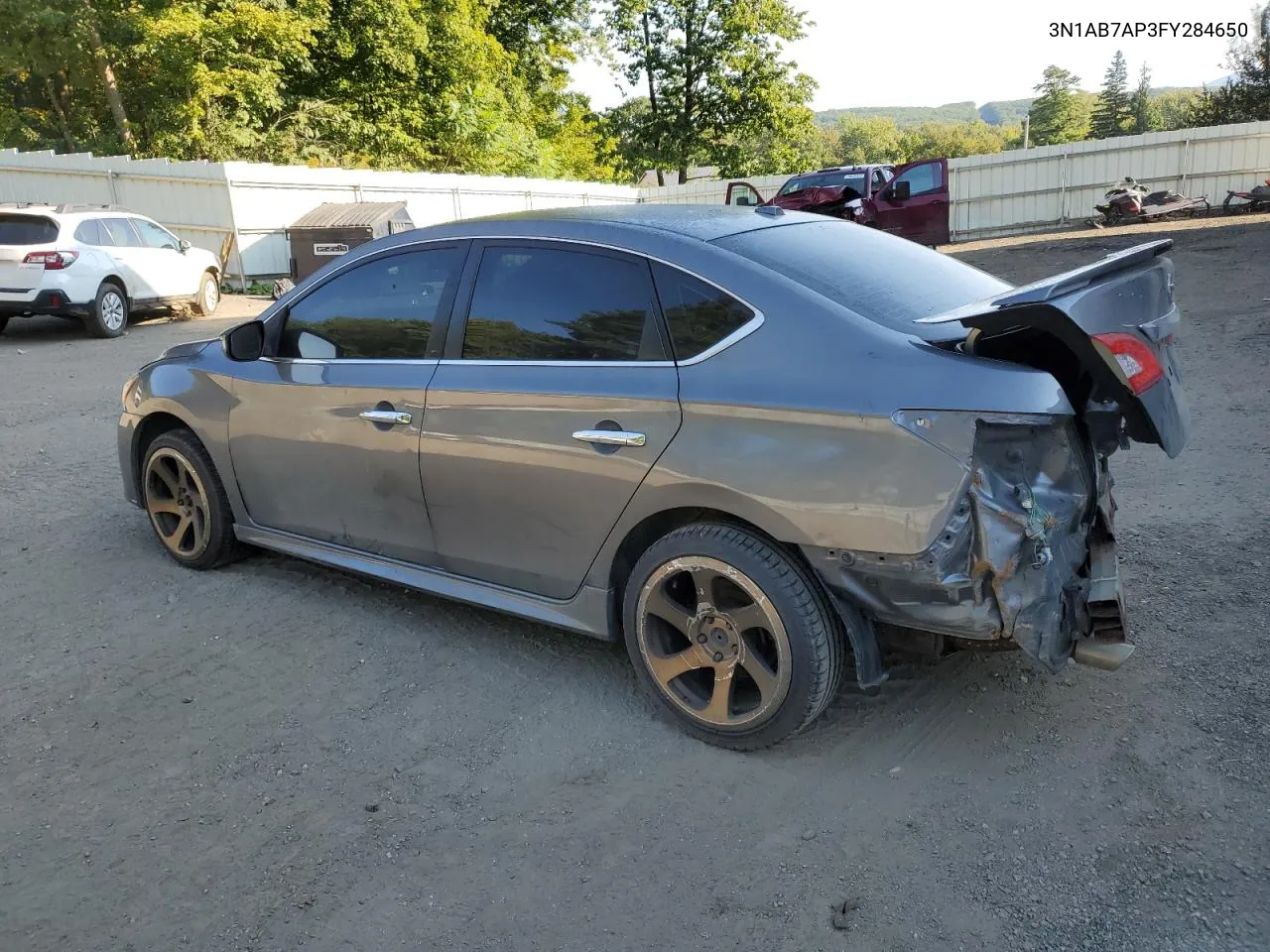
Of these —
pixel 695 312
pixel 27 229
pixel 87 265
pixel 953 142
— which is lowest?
pixel 695 312

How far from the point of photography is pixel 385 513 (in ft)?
13.0

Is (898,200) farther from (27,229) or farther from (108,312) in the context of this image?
(27,229)

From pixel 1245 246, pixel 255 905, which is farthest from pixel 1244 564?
pixel 1245 246

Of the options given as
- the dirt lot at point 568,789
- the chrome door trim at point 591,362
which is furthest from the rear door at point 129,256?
the chrome door trim at point 591,362

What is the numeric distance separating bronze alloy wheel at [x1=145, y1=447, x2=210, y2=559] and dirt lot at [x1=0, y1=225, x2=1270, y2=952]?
1.05 ft

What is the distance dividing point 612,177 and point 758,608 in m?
43.7

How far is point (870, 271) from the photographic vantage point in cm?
341

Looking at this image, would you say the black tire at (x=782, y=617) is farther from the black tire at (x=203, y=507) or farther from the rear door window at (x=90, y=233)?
the rear door window at (x=90, y=233)

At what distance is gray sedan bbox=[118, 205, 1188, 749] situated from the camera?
2.79 metres

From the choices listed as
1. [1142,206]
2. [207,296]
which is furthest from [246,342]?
[1142,206]

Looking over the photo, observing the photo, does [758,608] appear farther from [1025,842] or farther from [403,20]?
[403,20]

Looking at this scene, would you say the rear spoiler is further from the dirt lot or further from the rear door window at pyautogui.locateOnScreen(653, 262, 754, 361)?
the dirt lot

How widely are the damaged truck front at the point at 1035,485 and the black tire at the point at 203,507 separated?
3.06 m

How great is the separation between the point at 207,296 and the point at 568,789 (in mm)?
14970
